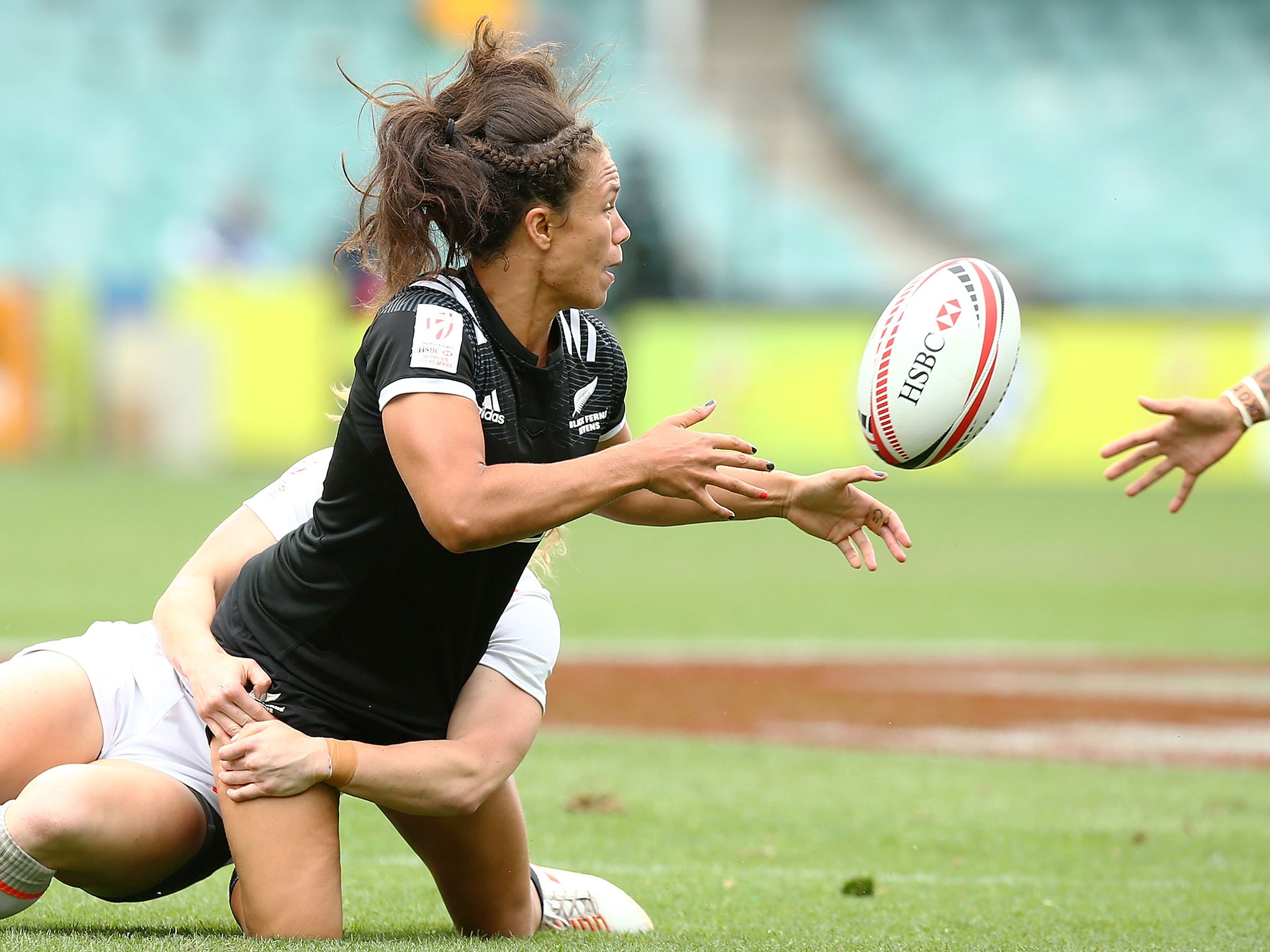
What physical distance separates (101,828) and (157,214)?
22547mm

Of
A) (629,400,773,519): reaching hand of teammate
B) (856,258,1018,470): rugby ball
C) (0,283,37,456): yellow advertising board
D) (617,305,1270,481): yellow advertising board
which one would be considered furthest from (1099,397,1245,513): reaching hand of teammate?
(0,283,37,456): yellow advertising board

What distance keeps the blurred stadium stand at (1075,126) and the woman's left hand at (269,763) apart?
74.1ft

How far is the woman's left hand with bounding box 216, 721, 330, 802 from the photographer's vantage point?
3354 millimetres

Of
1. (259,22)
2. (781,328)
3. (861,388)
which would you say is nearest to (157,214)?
(259,22)

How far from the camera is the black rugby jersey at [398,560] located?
3359mm

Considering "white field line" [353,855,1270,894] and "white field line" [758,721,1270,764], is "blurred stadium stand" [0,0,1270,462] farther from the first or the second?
"white field line" [353,855,1270,894]

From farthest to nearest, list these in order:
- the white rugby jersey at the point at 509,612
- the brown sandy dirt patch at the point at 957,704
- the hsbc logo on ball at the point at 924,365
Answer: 1. the brown sandy dirt patch at the point at 957,704
2. the hsbc logo on ball at the point at 924,365
3. the white rugby jersey at the point at 509,612

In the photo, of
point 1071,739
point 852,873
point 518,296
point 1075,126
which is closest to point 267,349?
point 1071,739

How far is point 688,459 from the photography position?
3191 mm

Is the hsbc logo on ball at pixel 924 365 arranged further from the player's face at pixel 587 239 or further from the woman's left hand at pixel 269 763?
the woman's left hand at pixel 269 763

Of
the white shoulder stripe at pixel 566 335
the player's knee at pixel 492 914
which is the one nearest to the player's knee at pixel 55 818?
the player's knee at pixel 492 914

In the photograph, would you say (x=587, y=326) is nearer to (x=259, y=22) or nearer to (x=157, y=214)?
(x=157, y=214)

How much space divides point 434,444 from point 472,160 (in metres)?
0.62

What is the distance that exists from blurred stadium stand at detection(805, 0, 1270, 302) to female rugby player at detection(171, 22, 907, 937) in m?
22.2
